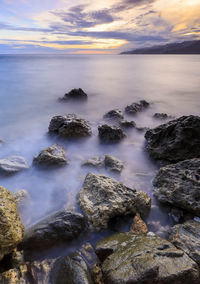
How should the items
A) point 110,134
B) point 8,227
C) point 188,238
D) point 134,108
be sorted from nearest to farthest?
point 8,227, point 188,238, point 110,134, point 134,108

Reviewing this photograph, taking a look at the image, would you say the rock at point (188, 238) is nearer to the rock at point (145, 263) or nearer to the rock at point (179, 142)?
the rock at point (145, 263)

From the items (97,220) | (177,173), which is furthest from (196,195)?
(97,220)

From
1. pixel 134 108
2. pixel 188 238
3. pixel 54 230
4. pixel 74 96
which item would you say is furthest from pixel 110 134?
pixel 74 96

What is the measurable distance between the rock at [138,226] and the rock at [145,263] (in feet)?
1.09

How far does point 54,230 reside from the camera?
9.23ft

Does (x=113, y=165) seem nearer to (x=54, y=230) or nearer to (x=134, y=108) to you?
(x=54, y=230)

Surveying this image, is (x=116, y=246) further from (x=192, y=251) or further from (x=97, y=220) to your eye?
(x=192, y=251)

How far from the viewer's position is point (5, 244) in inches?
90.7

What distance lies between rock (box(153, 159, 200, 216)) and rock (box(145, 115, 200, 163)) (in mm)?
780

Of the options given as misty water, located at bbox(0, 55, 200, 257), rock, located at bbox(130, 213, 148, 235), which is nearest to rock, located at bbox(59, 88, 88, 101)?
misty water, located at bbox(0, 55, 200, 257)

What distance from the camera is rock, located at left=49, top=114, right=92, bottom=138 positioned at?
604cm

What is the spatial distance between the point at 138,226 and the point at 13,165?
9.61ft

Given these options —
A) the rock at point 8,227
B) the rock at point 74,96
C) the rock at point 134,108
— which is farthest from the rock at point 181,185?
the rock at point 74,96

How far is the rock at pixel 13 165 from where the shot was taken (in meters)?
4.30
